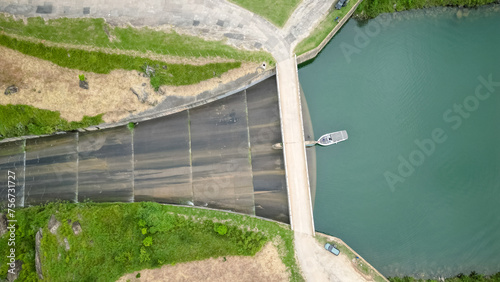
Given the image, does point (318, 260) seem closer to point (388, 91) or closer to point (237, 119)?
point (237, 119)

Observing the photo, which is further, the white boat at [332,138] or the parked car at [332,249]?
the white boat at [332,138]

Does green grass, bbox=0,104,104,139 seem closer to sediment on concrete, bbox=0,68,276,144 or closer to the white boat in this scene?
sediment on concrete, bbox=0,68,276,144

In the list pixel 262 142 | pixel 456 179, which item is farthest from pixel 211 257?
pixel 456 179

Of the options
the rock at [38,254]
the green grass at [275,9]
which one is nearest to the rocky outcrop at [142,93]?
the green grass at [275,9]

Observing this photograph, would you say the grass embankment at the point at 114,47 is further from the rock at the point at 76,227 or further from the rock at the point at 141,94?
the rock at the point at 76,227

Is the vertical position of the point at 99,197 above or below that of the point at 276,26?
below

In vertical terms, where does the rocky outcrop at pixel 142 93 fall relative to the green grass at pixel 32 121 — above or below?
Result: above

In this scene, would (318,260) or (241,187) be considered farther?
(241,187)
